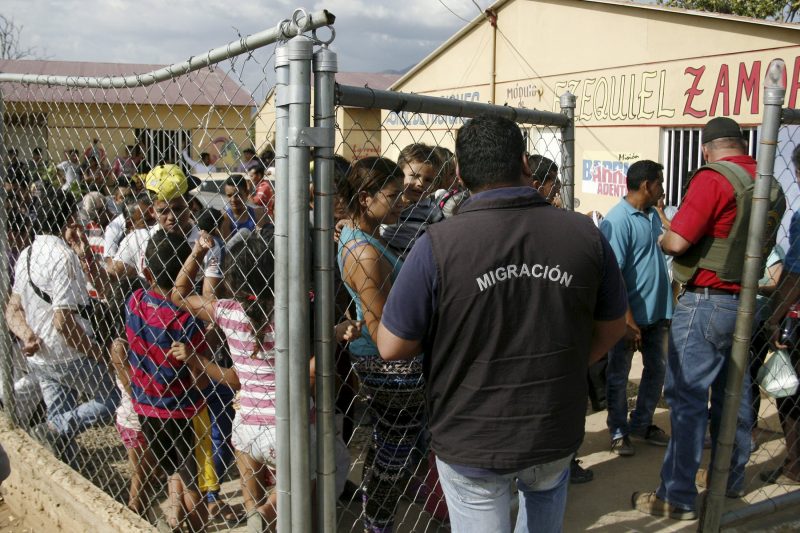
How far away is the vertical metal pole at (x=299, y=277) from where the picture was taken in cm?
205

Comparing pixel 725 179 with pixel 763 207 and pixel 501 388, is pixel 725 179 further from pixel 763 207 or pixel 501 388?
pixel 501 388

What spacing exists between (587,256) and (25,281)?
3382mm

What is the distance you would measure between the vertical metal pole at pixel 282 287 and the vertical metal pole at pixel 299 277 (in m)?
0.02

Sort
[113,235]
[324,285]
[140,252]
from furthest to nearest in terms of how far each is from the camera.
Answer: [113,235], [140,252], [324,285]

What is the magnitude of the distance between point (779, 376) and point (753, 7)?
37.6ft

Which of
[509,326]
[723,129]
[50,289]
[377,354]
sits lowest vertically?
[377,354]

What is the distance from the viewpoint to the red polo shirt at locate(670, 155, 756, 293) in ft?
11.0

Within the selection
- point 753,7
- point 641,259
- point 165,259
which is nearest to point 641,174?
point 641,259

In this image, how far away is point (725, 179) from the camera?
11.0 feet

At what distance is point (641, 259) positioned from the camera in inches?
181

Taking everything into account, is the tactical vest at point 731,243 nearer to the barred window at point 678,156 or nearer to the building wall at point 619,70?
the building wall at point 619,70

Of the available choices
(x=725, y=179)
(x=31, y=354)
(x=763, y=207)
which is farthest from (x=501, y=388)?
(x=31, y=354)

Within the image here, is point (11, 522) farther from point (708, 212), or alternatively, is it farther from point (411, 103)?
point (708, 212)

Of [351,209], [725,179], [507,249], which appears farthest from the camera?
[725,179]
